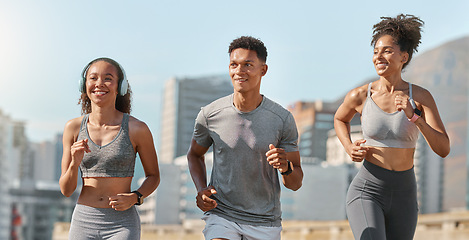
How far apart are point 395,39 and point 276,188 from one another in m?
1.68

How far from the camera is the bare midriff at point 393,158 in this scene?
6.22 meters

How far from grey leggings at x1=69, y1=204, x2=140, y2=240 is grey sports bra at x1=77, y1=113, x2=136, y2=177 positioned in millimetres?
299

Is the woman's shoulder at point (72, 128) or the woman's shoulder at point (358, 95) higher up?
the woman's shoulder at point (358, 95)

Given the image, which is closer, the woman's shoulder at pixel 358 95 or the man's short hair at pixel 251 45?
the man's short hair at pixel 251 45

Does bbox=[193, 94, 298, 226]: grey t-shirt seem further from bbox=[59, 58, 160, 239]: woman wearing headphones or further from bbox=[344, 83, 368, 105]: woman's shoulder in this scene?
bbox=[344, 83, 368, 105]: woman's shoulder

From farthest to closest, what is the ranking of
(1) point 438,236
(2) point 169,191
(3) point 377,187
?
(2) point 169,191, (1) point 438,236, (3) point 377,187

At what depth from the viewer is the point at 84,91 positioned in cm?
618

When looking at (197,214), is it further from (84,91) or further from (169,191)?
(84,91)

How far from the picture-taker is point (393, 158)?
622 centimetres

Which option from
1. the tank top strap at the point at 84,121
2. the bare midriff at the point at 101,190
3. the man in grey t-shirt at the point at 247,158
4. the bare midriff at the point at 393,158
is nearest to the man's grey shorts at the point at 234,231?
the man in grey t-shirt at the point at 247,158

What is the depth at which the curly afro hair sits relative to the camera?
20.7 ft

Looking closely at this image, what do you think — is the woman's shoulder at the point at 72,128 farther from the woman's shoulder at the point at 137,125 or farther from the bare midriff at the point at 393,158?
the bare midriff at the point at 393,158

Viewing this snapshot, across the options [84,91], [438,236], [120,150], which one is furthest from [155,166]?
[438,236]

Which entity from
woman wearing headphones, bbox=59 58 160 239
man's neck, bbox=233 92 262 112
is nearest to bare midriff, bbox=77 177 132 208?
woman wearing headphones, bbox=59 58 160 239
